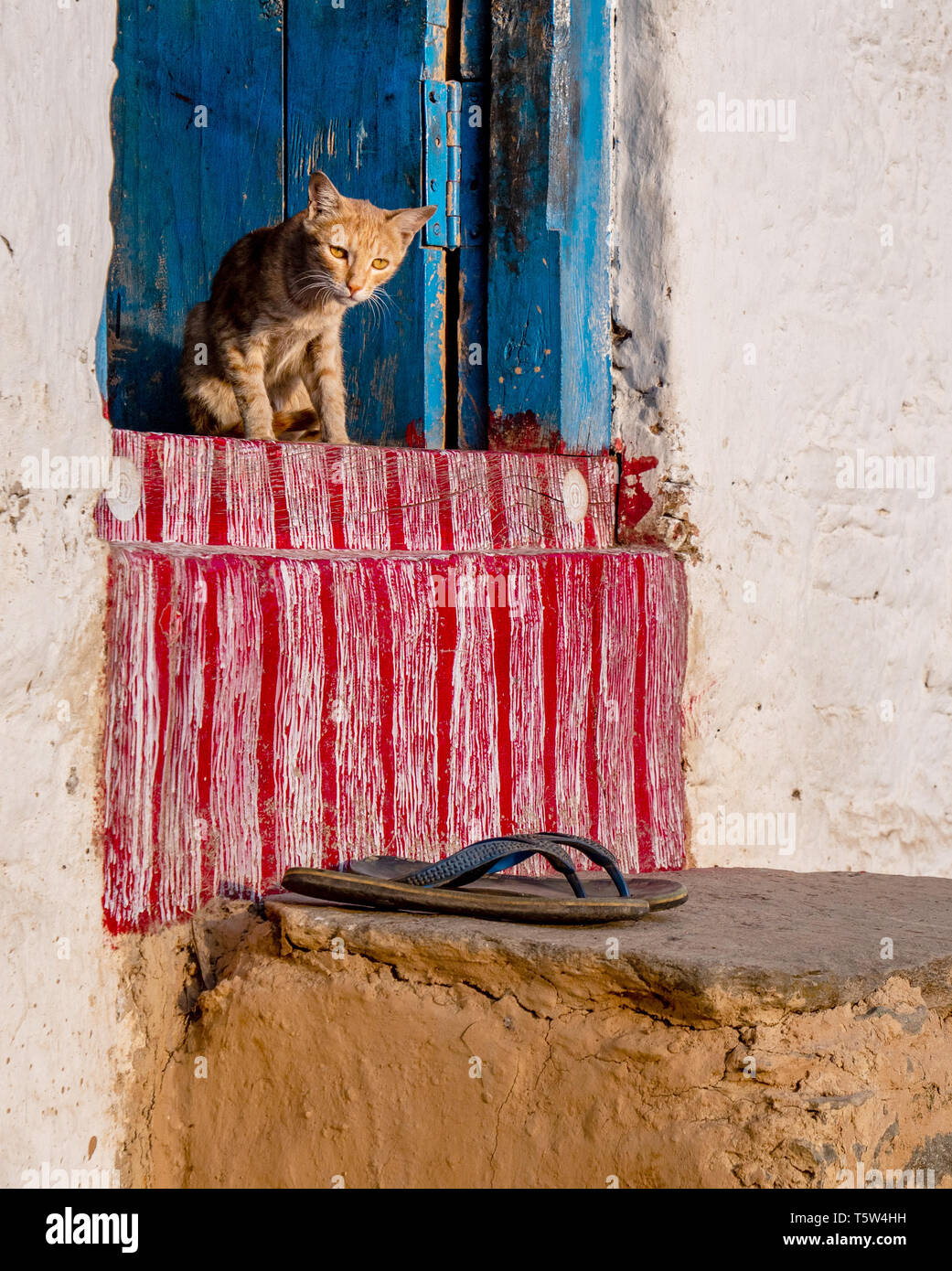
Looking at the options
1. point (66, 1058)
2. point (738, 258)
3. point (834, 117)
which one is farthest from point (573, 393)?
point (66, 1058)

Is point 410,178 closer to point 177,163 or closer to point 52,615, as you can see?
point 177,163

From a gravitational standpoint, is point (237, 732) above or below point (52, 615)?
below

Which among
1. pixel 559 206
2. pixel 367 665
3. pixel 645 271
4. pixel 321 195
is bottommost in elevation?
pixel 367 665

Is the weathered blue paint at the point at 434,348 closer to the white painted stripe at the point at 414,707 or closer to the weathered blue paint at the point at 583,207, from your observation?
the weathered blue paint at the point at 583,207

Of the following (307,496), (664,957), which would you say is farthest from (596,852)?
(307,496)

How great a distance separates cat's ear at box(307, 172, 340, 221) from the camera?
3135mm

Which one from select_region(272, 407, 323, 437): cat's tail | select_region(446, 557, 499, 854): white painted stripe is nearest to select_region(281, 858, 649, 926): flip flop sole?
select_region(446, 557, 499, 854): white painted stripe

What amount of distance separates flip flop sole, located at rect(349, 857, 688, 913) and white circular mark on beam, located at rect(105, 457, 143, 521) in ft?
2.37

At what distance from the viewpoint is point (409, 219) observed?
3018mm

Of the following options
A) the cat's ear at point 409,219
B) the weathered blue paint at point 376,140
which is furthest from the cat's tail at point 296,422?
the cat's ear at point 409,219

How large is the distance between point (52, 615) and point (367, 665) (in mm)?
581

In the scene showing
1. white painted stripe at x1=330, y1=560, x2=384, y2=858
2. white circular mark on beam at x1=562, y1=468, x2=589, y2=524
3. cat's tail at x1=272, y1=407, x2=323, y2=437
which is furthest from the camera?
cat's tail at x1=272, y1=407, x2=323, y2=437

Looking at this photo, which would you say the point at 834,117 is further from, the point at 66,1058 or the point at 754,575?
the point at 66,1058

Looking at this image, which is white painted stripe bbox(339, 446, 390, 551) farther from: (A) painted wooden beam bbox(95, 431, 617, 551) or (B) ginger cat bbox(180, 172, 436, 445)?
(B) ginger cat bbox(180, 172, 436, 445)
